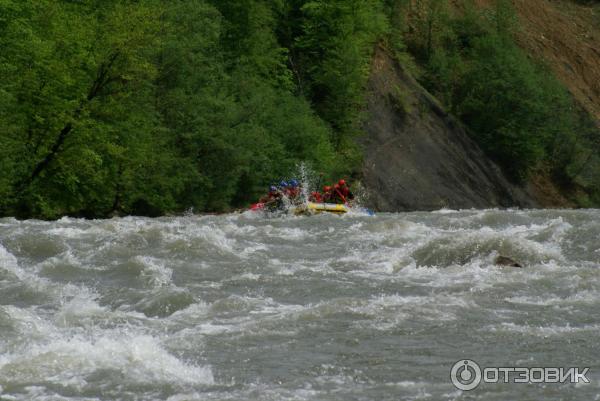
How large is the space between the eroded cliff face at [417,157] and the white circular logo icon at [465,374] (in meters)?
31.3

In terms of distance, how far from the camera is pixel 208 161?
3272cm

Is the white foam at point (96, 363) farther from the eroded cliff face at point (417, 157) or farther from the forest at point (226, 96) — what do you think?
the eroded cliff face at point (417, 157)

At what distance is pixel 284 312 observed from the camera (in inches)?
496

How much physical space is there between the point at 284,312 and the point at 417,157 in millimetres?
33138

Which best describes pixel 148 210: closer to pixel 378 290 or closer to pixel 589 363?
pixel 378 290

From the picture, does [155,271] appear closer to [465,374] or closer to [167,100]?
[465,374]

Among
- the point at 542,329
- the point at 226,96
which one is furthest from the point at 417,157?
the point at 542,329

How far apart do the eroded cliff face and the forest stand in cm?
98

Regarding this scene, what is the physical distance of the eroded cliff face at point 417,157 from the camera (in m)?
43.0

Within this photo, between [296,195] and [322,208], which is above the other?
[296,195]

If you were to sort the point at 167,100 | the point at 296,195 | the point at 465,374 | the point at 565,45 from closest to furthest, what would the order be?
the point at 465,374
the point at 296,195
the point at 167,100
the point at 565,45

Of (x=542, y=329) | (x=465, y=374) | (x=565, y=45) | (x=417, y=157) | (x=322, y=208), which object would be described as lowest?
(x=417, y=157)

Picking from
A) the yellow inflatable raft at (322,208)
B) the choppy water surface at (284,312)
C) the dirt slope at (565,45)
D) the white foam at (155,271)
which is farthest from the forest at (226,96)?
the white foam at (155,271)

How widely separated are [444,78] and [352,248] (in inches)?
1286
